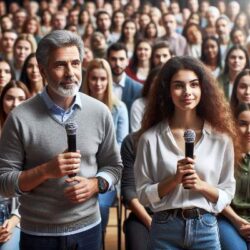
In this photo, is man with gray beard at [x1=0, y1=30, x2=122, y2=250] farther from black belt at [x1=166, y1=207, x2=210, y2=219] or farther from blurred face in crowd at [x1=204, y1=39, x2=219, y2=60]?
blurred face in crowd at [x1=204, y1=39, x2=219, y2=60]

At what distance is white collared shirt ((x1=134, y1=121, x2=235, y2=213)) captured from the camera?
1671 millimetres

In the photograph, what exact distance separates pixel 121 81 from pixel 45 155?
2.54m

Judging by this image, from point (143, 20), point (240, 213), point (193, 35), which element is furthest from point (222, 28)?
point (240, 213)

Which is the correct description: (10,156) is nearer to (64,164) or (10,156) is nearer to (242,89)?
(64,164)

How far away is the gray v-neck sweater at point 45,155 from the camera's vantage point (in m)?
1.59

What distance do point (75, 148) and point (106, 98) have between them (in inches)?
75.6

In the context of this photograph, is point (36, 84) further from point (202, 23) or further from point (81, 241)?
point (202, 23)

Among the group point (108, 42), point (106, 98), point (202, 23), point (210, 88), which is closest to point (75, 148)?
point (210, 88)

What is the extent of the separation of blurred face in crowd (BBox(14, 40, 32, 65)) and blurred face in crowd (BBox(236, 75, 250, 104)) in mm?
2144

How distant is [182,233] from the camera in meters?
1.65

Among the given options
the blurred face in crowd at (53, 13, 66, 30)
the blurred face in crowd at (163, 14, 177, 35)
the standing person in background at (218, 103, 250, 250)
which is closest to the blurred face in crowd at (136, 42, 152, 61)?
the blurred face in crowd at (163, 14, 177, 35)

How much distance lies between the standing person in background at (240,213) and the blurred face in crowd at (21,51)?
8.84 feet

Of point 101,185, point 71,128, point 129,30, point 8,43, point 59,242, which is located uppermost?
point 129,30

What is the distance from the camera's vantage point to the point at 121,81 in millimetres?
4074
